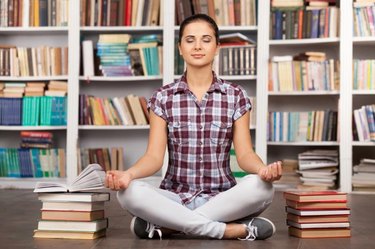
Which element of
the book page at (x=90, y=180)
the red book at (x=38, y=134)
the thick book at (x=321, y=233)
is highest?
the red book at (x=38, y=134)

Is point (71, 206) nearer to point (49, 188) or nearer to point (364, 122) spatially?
point (49, 188)

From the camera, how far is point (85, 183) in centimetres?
282

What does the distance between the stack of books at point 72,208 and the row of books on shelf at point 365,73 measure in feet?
10.6

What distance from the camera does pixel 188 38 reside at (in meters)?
2.98

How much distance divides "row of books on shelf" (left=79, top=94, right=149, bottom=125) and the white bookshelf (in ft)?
0.20

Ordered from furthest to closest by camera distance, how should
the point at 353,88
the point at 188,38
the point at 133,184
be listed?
the point at 353,88, the point at 188,38, the point at 133,184

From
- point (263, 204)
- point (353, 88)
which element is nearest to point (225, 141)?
point (263, 204)

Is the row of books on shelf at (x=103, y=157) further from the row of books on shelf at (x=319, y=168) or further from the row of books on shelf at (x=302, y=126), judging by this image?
the row of books on shelf at (x=319, y=168)

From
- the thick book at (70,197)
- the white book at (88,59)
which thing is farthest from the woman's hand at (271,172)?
the white book at (88,59)

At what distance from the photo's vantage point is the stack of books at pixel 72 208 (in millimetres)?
2834

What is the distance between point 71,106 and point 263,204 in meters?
3.30

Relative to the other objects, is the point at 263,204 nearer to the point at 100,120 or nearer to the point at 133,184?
the point at 133,184

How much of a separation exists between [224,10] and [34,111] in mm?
1618

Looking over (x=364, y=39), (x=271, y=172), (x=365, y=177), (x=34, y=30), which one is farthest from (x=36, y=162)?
(x=271, y=172)
